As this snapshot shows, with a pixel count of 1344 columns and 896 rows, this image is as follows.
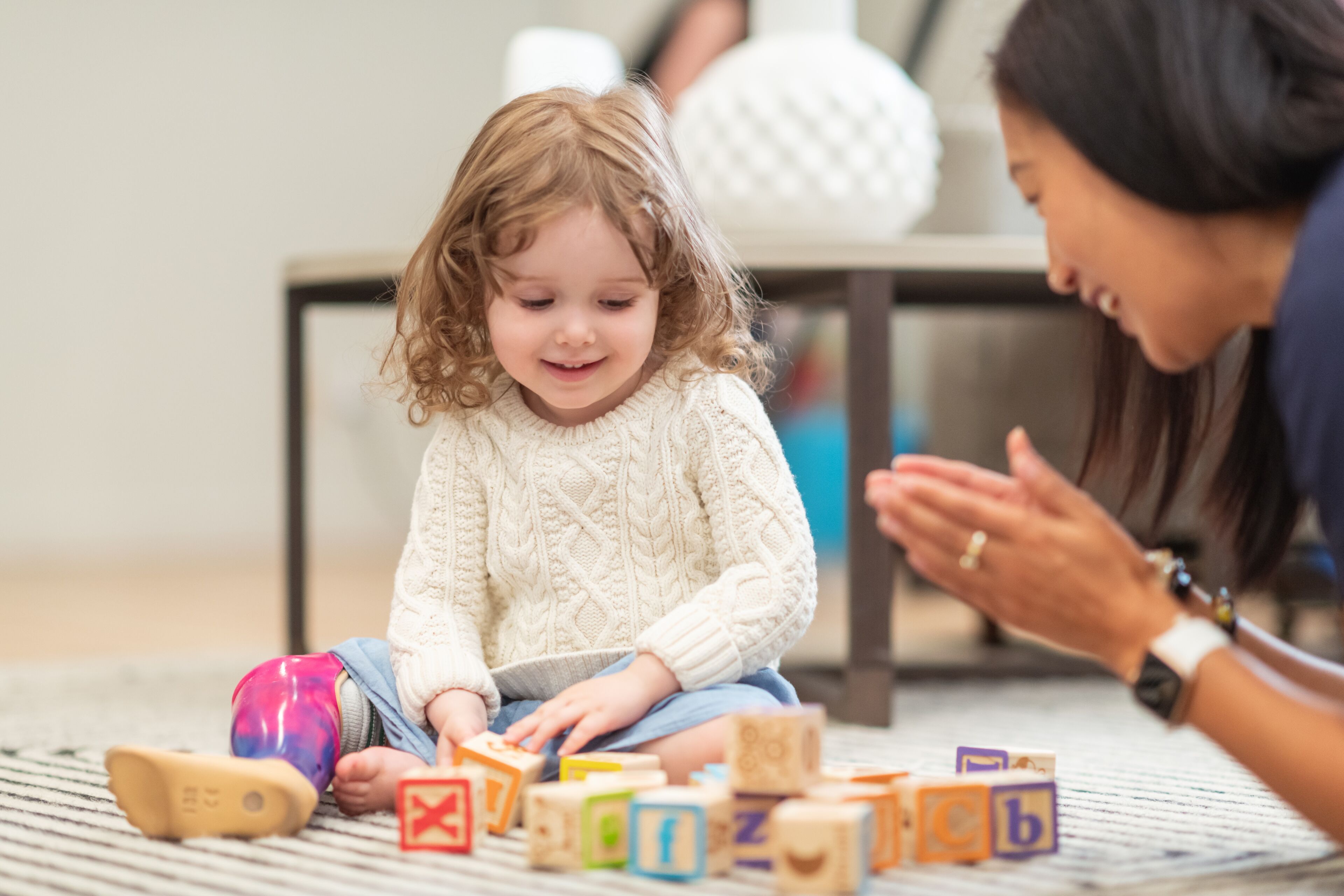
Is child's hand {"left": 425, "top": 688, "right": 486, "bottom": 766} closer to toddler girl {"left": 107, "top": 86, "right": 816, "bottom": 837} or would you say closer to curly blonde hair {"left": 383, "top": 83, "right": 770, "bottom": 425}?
toddler girl {"left": 107, "top": 86, "right": 816, "bottom": 837}

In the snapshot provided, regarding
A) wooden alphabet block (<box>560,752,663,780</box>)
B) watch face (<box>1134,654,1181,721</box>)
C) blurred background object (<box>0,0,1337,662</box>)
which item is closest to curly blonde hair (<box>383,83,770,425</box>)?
wooden alphabet block (<box>560,752,663,780</box>)

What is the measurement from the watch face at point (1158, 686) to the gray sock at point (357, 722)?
1.82 ft

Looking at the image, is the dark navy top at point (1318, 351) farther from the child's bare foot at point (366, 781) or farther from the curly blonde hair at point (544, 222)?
the child's bare foot at point (366, 781)

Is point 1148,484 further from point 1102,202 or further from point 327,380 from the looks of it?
point 327,380

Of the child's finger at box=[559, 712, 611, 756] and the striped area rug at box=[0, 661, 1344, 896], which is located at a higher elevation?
the child's finger at box=[559, 712, 611, 756]

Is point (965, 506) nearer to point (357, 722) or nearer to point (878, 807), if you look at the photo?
point (878, 807)

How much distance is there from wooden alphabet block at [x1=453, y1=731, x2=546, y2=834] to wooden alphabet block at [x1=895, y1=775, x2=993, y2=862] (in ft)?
0.77

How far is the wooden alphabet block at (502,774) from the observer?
2.86 feet

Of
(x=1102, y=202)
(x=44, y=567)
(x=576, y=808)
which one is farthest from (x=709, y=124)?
(x=44, y=567)

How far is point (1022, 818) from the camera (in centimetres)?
81

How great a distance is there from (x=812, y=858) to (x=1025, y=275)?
2.90ft

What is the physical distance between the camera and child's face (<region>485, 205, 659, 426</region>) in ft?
3.27

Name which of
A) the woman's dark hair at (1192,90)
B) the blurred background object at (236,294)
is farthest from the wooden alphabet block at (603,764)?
the blurred background object at (236,294)

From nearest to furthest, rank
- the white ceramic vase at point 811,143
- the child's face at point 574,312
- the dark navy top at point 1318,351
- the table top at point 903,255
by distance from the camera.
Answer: the dark navy top at point 1318,351
the child's face at point 574,312
the table top at point 903,255
the white ceramic vase at point 811,143
